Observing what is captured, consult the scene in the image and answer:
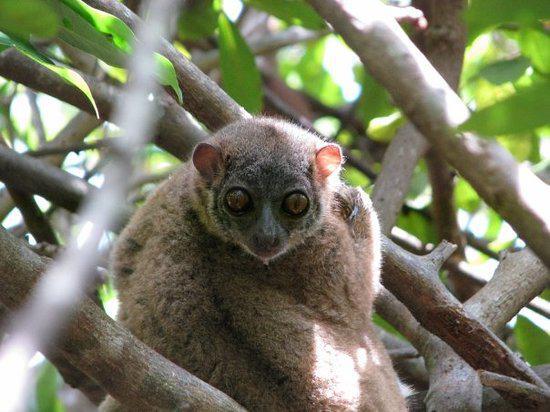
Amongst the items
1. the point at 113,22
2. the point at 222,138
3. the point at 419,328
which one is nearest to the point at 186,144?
the point at 222,138

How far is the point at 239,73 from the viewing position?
17.0 feet

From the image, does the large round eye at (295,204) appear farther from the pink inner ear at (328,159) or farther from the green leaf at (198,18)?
the green leaf at (198,18)

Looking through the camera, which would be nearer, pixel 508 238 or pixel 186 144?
pixel 186 144

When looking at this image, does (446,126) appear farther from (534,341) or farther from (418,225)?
(418,225)

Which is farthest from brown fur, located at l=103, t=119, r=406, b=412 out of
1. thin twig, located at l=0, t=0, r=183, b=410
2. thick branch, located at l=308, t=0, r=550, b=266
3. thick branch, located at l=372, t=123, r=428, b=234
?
thin twig, located at l=0, t=0, r=183, b=410

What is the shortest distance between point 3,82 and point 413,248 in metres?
3.73

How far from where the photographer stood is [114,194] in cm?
121

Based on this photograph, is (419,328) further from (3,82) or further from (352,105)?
(3,82)

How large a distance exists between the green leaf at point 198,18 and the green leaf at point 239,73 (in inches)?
7.9

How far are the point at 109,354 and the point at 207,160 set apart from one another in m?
1.59

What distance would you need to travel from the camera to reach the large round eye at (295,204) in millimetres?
4152

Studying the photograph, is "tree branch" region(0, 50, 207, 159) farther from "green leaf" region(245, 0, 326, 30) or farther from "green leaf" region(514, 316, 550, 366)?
"green leaf" region(514, 316, 550, 366)

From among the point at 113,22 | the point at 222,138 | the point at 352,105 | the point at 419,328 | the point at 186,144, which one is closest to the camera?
the point at 113,22

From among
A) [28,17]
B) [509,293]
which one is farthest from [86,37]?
[509,293]
